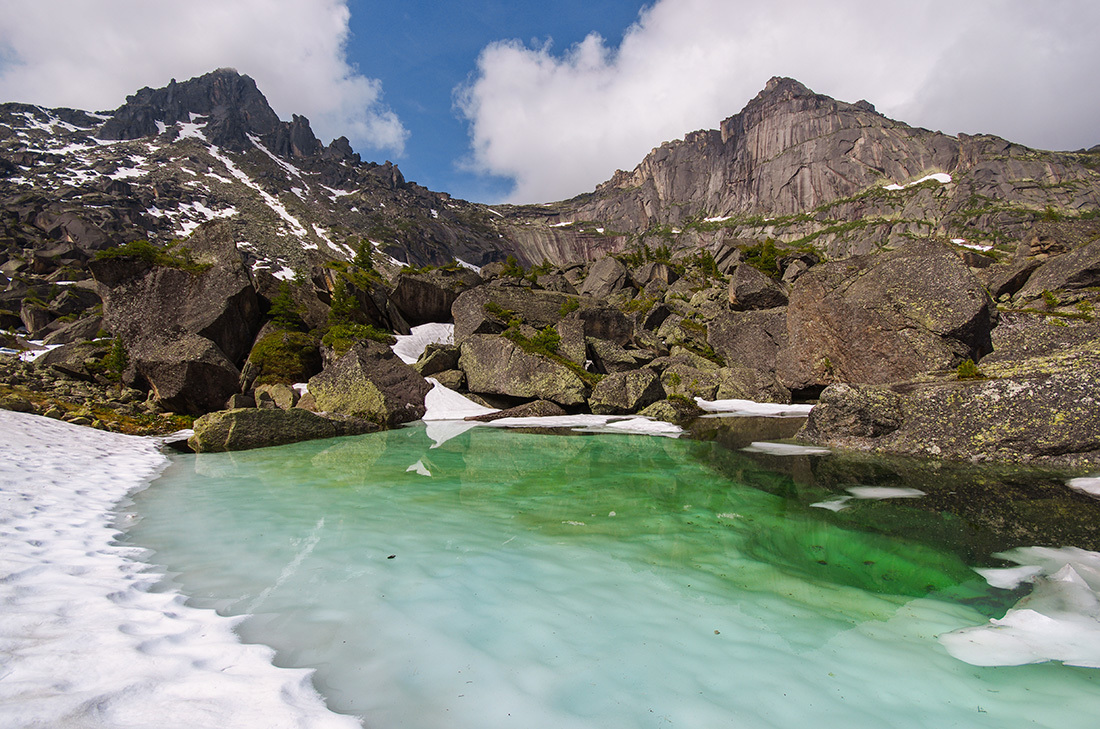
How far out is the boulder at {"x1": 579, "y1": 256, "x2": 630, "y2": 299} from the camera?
1908 inches

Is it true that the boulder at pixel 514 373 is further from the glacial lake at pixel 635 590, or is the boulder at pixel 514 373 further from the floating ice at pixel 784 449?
the glacial lake at pixel 635 590

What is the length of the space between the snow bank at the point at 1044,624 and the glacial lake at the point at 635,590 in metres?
0.11

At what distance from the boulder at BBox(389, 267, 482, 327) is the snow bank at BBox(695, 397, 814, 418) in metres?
22.9

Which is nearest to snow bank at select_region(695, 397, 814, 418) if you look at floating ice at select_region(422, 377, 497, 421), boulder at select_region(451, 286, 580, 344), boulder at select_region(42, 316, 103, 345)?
floating ice at select_region(422, 377, 497, 421)

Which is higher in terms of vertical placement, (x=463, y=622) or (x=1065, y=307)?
(x=1065, y=307)

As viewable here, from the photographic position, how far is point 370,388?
69.6 feet

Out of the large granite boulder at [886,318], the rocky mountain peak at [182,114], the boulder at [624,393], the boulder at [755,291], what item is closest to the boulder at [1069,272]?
the large granite boulder at [886,318]

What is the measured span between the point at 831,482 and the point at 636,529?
4.89 meters

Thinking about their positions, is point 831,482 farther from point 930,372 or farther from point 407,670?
point 930,372

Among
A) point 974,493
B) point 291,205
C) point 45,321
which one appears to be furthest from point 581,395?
point 291,205

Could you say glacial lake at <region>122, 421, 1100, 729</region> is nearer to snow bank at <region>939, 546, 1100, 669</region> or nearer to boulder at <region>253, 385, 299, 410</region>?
snow bank at <region>939, 546, 1100, 669</region>

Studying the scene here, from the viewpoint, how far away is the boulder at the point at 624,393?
22484mm

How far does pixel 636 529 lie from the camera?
6324 millimetres

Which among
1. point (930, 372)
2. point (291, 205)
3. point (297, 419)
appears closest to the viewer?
point (297, 419)
